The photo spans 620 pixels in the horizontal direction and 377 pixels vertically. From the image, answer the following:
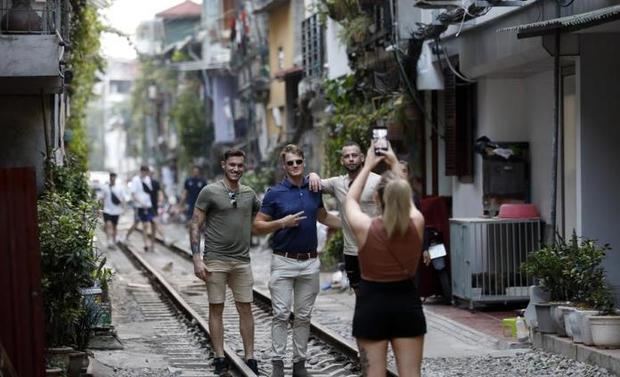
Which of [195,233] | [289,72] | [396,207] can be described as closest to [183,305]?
[195,233]

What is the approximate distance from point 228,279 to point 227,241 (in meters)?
0.43

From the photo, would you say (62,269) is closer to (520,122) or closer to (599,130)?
(599,130)

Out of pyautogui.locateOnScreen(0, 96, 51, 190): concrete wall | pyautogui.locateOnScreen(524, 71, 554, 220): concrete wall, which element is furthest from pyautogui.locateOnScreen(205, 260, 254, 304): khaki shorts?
pyautogui.locateOnScreen(524, 71, 554, 220): concrete wall

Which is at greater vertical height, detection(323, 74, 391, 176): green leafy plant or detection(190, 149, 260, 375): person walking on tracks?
detection(323, 74, 391, 176): green leafy plant

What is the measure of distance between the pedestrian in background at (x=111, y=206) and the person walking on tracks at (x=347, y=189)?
63.9 ft

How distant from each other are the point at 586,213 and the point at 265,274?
11.2 meters

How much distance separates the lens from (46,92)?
1695 centimetres

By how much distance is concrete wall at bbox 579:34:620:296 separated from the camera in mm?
15227

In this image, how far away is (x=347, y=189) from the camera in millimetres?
11438

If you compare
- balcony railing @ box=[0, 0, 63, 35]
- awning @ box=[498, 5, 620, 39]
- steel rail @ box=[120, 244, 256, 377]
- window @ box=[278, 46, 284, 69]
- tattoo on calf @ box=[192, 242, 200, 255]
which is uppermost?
window @ box=[278, 46, 284, 69]

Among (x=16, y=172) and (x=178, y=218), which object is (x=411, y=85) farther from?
(x=178, y=218)

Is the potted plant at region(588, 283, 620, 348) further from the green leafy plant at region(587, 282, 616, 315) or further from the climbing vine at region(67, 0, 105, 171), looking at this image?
the climbing vine at region(67, 0, 105, 171)

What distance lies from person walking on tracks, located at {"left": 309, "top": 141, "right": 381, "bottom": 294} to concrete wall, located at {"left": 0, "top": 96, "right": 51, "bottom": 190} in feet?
21.9

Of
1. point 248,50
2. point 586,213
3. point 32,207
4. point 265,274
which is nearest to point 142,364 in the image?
point 32,207
